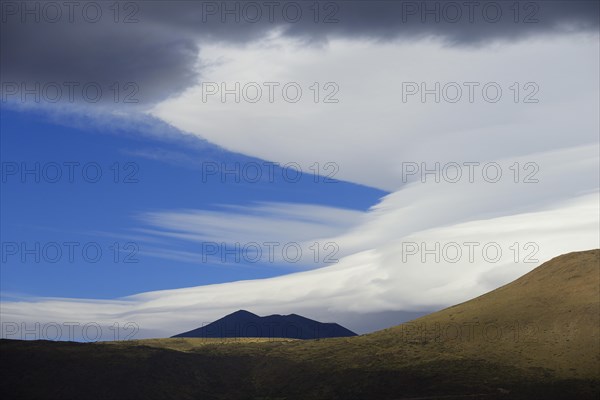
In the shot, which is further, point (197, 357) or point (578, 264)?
point (578, 264)

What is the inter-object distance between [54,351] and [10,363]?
7.04 metres

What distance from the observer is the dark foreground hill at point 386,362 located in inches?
4008

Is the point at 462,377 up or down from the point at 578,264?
down

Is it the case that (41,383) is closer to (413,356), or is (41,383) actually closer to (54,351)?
(54,351)

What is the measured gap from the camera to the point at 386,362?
11438cm

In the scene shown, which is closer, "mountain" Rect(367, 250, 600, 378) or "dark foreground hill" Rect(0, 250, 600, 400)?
"dark foreground hill" Rect(0, 250, 600, 400)

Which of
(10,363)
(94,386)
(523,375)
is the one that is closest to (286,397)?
(94,386)

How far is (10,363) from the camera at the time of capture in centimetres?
10644

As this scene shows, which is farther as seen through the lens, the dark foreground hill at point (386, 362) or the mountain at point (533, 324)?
the mountain at point (533, 324)

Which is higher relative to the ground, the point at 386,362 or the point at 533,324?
the point at 533,324

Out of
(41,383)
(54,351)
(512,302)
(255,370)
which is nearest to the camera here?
(41,383)

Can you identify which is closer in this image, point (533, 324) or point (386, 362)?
point (386, 362)

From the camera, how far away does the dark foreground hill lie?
334 ft

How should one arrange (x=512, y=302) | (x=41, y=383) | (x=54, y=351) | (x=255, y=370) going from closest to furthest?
(x=41, y=383) < (x=54, y=351) < (x=255, y=370) < (x=512, y=302)
